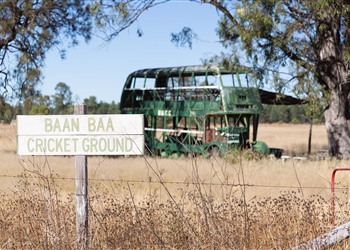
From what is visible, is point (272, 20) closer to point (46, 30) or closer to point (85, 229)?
point (46, 30)

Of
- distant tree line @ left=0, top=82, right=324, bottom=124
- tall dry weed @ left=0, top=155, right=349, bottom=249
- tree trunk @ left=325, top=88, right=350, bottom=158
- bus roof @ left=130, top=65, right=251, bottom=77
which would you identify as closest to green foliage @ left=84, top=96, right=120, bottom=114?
distant tree line @ left=0, top=82, right=324, bottom=124

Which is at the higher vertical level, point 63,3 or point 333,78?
point 63,3

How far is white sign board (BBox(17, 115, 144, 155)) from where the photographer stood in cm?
640

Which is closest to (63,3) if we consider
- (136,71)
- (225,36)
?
(136,71)

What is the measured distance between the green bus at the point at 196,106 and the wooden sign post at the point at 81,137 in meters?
15.2

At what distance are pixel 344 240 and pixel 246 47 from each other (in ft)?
53.1

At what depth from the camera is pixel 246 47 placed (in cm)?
2170

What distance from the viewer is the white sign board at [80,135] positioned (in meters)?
6.40

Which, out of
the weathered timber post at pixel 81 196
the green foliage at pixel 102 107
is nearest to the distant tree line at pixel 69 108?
the green foliage at pixel 102 107

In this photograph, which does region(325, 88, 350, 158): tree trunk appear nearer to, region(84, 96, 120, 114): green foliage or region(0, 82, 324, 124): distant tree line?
region(0, 82, 324, 124): distant tree line

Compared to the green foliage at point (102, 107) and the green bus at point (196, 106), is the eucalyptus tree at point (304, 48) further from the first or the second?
the green foliage at point (102, 107)

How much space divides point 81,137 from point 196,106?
18401mm

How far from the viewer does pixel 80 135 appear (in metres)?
6.49

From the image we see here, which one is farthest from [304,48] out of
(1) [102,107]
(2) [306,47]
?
(1) [102,107]
